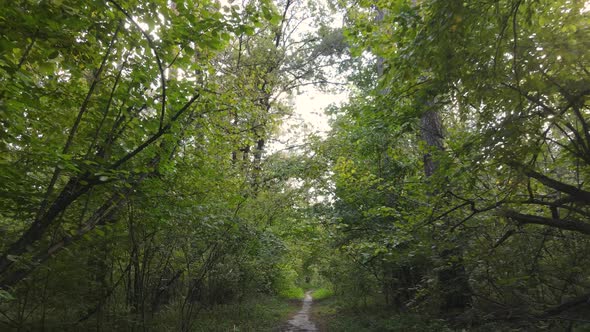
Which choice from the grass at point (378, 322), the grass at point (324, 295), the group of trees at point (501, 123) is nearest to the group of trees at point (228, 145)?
the group of trees at point (501, 123)

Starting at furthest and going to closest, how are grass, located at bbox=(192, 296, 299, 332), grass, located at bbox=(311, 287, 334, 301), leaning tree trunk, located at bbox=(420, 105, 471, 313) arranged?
grass, located at bbox=(311, 287, 334, 301), grass, located at bbox=(192, 296, 299, 332), leaning tree trunk, located at bbox=(420, 105, 471, 313)

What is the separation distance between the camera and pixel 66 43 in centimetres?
310

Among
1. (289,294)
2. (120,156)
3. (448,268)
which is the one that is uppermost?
(120,156)

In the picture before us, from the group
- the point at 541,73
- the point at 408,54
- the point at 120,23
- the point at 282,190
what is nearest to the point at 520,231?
the point at 541,73

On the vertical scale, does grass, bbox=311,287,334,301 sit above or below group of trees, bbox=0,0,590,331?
below

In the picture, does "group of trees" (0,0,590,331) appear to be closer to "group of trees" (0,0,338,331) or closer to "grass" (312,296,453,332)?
"group of trees" (0,0,338,331)

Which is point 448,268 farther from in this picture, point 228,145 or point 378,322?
point 378,322

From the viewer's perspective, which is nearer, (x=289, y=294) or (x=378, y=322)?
(x=378, y=322)

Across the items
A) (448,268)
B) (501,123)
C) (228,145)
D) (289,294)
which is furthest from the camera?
(289,294)

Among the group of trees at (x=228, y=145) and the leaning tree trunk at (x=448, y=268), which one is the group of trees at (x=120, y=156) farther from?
the leaning tree trunk at (x=448, y=268)

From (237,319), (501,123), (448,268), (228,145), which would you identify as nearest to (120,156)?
(228,145)

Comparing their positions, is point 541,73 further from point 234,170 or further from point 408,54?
point 234,170

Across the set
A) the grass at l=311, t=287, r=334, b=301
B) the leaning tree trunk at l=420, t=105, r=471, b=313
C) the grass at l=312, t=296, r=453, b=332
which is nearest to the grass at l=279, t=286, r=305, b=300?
the grass at l=311, t=287, r=334, b=301

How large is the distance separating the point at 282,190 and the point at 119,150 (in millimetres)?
8162
